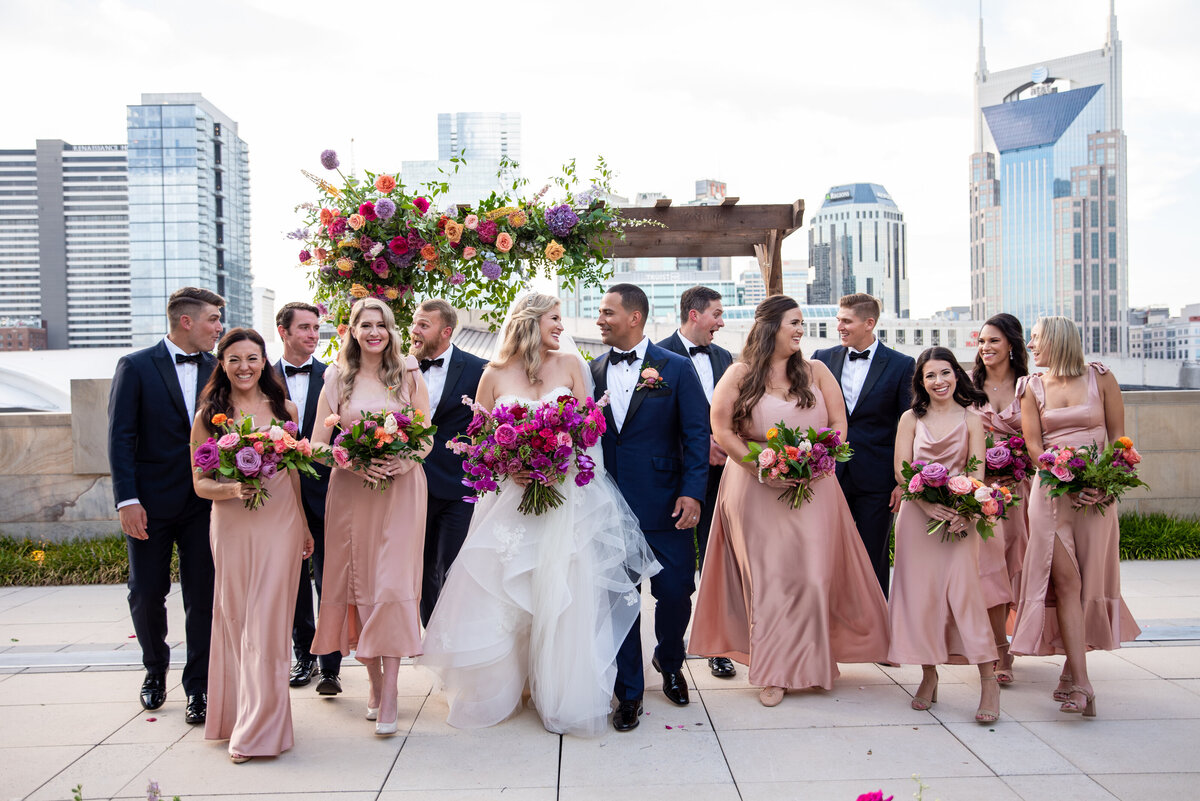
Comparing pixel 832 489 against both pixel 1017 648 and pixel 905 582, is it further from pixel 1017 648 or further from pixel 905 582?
pixel 1017 648

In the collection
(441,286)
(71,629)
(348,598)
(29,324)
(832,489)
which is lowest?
(71,629)

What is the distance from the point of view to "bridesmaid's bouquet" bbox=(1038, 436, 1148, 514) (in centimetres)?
466

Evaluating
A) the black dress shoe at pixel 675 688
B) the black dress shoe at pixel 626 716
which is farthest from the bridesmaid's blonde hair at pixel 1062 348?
the black dress shoe at pixel 626 716

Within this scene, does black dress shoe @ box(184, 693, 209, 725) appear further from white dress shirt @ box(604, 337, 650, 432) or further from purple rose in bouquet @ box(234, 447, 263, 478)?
white dress shirt @ box(604, 337, 650, 432)

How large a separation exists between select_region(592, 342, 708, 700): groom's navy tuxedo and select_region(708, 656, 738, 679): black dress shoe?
0.51 meters

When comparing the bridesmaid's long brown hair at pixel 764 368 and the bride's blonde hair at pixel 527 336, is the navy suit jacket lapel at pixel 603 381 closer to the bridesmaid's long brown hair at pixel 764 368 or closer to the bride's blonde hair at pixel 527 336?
the bride's blonde hair at pixel 527 336

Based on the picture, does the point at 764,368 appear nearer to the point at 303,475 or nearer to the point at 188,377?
the point at 303,475

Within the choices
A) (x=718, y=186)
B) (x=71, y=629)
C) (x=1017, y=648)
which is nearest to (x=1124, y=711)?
(x=1017, y=648)

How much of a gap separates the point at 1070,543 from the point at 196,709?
15.5 feet

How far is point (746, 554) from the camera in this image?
520 cm

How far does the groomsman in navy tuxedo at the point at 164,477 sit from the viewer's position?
16.2 ft

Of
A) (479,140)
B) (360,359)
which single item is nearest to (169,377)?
(360,359)

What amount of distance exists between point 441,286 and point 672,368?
2.36m

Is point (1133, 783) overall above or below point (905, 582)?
below
